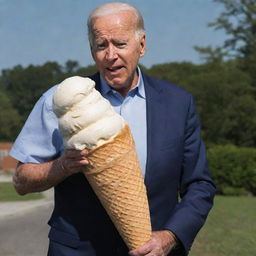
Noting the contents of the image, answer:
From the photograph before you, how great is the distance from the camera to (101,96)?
9.55ft

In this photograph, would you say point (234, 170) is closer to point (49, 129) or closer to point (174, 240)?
point (174, 240)

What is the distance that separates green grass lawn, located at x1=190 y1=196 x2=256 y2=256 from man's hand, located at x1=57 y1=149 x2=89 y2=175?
25.8 ft

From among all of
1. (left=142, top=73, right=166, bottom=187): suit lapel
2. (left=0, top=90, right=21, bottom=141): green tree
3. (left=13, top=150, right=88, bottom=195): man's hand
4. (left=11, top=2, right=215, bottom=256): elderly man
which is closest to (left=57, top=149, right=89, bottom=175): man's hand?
(left=13, top=150, right=88, bottom=195): man's hand

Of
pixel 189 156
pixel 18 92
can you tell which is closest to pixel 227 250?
pixel 189 156

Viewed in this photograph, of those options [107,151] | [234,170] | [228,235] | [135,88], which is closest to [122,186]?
[107,151]

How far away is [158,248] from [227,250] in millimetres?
8425

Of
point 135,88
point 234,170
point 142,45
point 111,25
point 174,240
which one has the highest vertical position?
point 111,25

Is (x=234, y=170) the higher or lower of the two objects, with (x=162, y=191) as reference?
lower

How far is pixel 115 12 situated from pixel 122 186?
30.3 inches

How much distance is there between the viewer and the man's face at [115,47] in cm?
301

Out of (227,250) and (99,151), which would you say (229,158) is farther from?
(99,151)

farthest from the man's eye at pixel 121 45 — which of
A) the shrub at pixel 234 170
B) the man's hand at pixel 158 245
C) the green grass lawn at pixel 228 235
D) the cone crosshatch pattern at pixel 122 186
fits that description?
the shrub at pixel 234 170

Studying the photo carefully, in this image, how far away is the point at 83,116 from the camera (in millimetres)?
2793

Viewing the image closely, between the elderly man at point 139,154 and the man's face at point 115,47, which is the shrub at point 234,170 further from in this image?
the man's face at point 115,47
